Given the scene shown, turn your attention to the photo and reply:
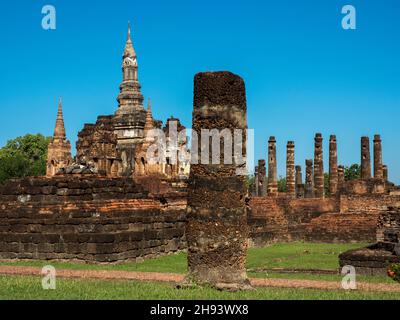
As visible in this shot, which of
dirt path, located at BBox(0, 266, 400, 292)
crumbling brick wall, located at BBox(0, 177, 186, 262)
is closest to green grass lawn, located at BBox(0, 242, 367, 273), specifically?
crumbling brick wall, located at BBox(0, 177, 186, 262)

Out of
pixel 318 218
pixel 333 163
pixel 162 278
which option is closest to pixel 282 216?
pixel 318 218

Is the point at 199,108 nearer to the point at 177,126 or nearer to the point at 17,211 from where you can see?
the point at 17,211

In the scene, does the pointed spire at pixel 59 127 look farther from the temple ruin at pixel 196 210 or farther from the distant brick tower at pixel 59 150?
the temple ruin at pixel 196 210

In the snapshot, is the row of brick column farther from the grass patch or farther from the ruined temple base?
the ruined temple base

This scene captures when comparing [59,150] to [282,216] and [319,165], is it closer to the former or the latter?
[319,165]

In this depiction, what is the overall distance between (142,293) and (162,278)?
331cm

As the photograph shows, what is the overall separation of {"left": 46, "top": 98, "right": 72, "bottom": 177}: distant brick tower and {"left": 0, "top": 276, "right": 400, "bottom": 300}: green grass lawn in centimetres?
3219

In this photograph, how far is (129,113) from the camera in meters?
57.2

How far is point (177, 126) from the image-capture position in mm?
55812

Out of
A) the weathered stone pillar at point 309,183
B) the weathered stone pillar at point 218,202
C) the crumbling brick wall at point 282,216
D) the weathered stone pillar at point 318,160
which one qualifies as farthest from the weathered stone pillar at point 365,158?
the weathered stone pillar at point 218,202

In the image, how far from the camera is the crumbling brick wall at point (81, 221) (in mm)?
17125

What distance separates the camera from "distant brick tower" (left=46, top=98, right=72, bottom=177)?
143 ft
